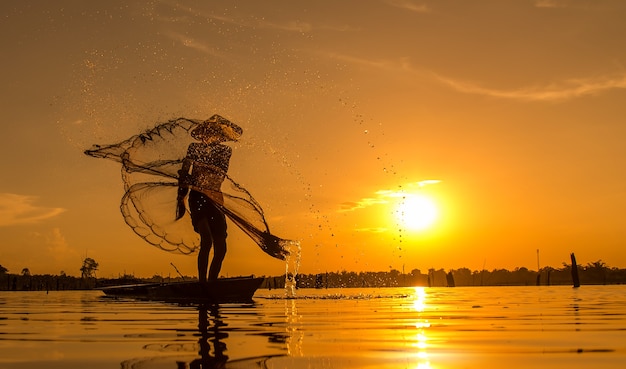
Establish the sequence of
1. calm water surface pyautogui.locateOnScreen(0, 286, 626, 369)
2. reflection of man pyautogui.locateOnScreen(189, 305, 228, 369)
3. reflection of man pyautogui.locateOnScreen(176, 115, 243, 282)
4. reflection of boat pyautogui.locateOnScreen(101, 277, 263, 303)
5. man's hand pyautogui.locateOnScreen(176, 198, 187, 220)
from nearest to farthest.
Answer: reflection of man pyautogui.locateOnScreen(189, 305, 228, 369), calm water surface pyautogui.locateOnScreen(0, 286, 626, 369), reflection of man pyautogui.locateOnScreen(176, 115, 243, 282), man's hand pyautogui.locateOnScreen(176, 198, 187, 220), reflection of boat pyautogui.locateOnScreen(101, 277, 263, 303)

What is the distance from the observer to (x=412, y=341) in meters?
11.3

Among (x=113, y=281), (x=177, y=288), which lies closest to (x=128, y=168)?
(x=177, y=288)

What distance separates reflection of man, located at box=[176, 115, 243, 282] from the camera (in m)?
29.9

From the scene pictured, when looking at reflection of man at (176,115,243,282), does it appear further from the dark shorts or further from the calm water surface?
the calm water surface

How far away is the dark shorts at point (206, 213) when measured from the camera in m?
30.6

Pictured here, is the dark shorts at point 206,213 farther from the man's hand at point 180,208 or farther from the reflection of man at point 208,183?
the man's hand at point 180,208

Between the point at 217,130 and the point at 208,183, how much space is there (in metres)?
2.13

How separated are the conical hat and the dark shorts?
2.41 m

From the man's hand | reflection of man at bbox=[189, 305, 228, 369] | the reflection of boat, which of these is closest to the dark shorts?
the man's hand

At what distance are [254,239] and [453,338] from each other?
21.2 m

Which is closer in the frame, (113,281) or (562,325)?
(562,325)

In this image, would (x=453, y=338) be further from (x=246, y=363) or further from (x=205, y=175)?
(x=205, y=175)

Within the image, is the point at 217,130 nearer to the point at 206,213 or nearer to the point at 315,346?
the point at 206,213

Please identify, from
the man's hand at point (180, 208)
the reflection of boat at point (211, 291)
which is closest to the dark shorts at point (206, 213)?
the man's hand at point (180, 208)
